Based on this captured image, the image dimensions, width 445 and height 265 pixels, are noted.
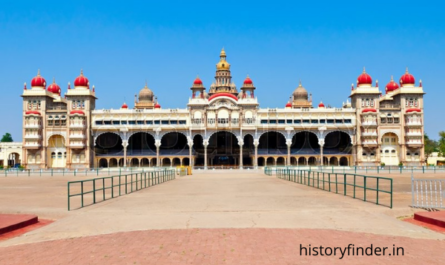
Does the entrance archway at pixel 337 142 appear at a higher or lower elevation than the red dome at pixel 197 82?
lower

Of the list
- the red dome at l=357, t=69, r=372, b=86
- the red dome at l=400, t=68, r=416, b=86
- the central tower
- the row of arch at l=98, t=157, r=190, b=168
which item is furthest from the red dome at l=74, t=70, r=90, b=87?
the red dome at l=400, t=68, r=416, b=86

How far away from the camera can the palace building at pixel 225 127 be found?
7862cm

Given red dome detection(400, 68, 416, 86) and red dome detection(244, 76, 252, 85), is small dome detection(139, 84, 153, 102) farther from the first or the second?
red dome detection(400, 68, 416, 86)

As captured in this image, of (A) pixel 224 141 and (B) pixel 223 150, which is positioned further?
(A) pixel 224 141

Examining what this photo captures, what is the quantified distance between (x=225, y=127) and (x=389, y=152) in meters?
28.1

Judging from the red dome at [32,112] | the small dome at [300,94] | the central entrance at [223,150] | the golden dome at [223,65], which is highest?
the golden dome at [223,65]

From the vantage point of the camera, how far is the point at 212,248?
934cm

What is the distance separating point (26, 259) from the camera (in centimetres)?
863

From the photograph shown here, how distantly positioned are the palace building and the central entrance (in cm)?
40

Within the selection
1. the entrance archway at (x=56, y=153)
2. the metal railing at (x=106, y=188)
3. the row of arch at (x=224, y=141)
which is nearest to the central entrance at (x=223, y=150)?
the row of arch at (x=224, y=141)

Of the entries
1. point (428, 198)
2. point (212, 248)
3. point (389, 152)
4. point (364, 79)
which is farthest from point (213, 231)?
point (364, 79)

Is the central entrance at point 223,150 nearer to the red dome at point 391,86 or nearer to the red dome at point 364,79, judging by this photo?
the red dome at point 364,79

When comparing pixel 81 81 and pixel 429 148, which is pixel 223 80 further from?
pixel 429 148

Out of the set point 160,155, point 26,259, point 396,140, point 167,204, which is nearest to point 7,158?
point 160,155
